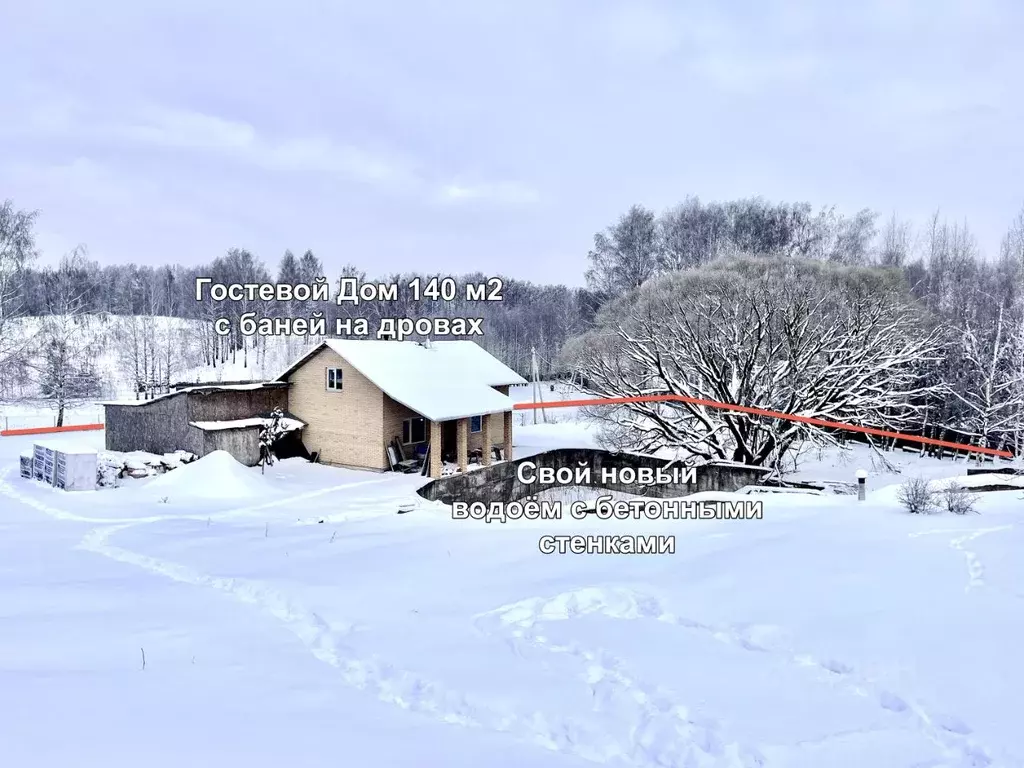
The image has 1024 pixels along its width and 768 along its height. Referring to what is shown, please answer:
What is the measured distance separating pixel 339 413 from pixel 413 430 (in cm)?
272

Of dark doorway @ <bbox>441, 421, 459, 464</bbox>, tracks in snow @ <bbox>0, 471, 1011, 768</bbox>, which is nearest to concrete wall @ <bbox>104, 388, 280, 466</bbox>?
dark doorway @ <bbox>441, 421, 459, 464</bbox>

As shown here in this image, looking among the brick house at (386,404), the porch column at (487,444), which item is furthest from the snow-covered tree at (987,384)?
the brick house at (386,404)

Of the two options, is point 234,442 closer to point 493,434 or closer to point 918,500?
point 493,434

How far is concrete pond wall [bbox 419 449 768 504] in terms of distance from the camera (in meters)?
19.3

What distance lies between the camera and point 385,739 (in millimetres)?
4469

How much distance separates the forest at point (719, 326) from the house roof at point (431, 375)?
3.92m

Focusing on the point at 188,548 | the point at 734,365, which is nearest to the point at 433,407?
the point at 734,365

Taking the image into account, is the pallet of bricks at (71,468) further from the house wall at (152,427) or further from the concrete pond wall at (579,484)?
the concrete pond wall at (579,484)

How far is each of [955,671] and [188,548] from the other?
10.3 meters

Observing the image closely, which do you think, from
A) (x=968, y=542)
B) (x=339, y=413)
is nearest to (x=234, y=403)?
(x=339, y=413)

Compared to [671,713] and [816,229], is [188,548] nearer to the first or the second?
[671,713]

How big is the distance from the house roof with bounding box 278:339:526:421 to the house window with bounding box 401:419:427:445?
5.33 ft

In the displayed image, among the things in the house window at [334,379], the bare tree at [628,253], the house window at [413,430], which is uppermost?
the bare tree at [628,253]

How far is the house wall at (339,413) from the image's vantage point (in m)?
23.4
